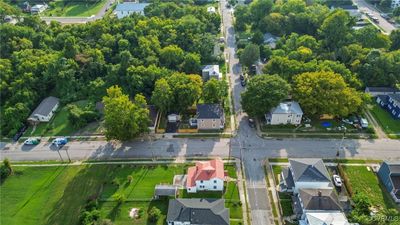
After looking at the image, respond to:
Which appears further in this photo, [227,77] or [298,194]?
[227,77]

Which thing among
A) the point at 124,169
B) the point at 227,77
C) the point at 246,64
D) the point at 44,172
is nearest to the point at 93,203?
the point at 124,169

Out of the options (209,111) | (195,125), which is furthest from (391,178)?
(195,125)

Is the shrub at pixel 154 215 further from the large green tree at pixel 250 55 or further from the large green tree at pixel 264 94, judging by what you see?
the large green tree at pixel 250 55

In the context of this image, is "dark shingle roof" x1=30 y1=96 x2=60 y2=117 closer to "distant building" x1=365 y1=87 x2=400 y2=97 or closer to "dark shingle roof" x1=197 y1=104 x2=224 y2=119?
"dark shingle roof" x1=197 y1=104 x2=224 y2=119

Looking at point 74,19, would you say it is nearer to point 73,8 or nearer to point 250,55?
point 73,8

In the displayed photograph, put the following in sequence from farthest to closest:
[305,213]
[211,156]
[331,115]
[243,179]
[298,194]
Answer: [331,115] < [211,156] < [243,179] < [298,194] < [305,213]

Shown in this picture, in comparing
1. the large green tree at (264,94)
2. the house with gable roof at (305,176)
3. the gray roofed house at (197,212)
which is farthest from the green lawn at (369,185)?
the gray roofed house at (197,212)

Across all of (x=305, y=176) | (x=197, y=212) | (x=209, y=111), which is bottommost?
(x=197, y=212)

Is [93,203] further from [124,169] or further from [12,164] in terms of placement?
[12,164]
